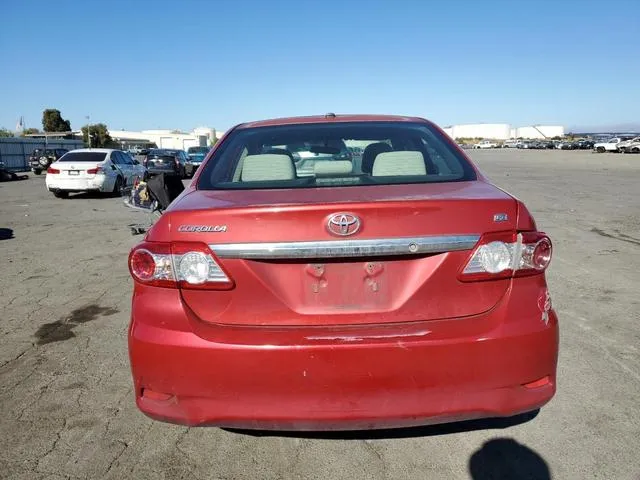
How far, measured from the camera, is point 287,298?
218cm

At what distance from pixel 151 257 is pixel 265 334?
0.58 m

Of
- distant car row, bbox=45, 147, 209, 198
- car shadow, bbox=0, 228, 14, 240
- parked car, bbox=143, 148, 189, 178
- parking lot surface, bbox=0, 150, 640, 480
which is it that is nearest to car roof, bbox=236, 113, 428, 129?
parking lot surface, bbox=0, 150, 640, 480

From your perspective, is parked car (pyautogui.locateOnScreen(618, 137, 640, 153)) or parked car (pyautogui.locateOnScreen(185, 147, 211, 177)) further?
parked car (pyautogui.locateOnScreen(618, 137, 640, 153))

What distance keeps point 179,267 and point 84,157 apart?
53.9 ft

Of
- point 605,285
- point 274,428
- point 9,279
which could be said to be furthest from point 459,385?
point 9,279

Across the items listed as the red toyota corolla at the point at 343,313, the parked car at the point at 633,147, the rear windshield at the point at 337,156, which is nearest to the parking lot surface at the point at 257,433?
the red toyota corolla at the point at 343,313

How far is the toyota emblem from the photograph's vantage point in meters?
2.13

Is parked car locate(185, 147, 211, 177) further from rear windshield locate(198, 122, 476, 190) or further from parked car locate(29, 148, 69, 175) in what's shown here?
rear windshield locate(198, 122, 476, 190)

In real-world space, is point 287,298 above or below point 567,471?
above

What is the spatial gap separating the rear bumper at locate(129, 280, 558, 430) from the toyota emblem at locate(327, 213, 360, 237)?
395 mm

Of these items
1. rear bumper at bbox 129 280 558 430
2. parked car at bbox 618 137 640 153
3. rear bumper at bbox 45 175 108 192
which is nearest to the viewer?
rear bumper at bbox 129 280 558 430

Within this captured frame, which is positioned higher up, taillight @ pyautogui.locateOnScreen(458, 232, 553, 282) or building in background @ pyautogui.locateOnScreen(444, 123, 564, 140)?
building in background @ pyautogui.locateOnScreen(444, 123, 564, 140)

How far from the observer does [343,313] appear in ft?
7.14

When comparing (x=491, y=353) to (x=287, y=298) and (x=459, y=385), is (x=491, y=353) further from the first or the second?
(x=287, y=298)
